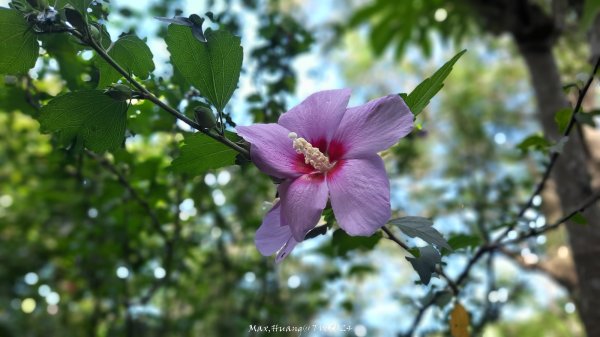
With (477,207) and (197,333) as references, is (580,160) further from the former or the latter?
(197,333)

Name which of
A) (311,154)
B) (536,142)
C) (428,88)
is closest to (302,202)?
(311,154)

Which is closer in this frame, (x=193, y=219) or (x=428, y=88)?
(x=428, y=88)

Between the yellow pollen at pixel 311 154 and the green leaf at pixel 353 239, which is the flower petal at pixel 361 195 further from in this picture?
the green leaf at pixel 353 239

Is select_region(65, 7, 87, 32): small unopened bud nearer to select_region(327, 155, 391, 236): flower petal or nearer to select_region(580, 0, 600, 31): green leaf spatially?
select_region(327, 155, 391, 236): flower petal

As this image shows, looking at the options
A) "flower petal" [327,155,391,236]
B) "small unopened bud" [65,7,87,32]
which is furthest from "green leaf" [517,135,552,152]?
"small unopened bud" [65,7,87,32]

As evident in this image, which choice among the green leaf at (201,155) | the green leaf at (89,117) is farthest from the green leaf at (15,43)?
the green leaf at (201,155)

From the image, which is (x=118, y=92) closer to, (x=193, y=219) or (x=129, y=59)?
(x=129, y=59)
